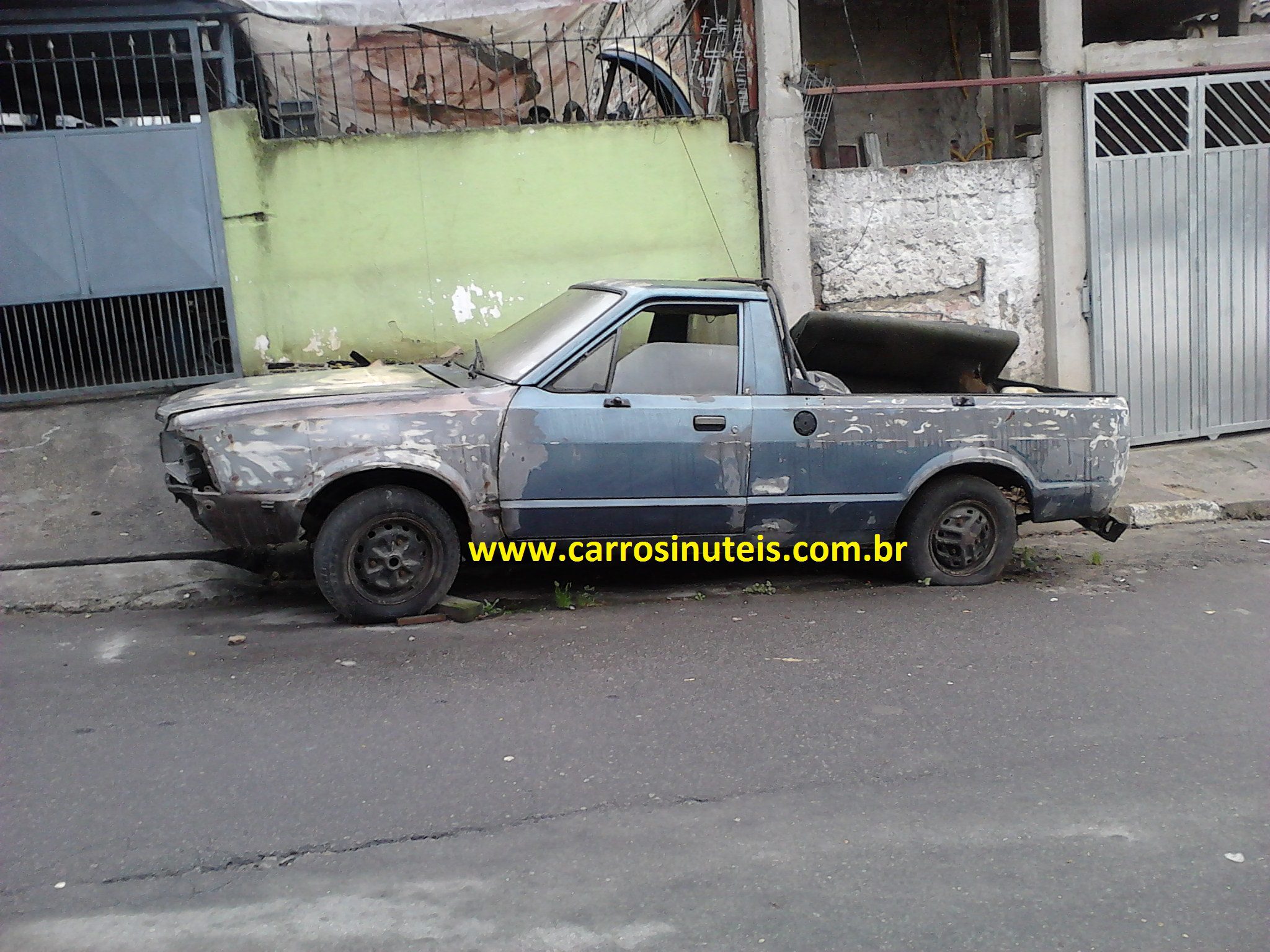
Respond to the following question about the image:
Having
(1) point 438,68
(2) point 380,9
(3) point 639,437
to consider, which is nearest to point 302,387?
(3) point 639,437

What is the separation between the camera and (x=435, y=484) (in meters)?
5.62

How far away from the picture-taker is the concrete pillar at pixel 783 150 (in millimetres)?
9242

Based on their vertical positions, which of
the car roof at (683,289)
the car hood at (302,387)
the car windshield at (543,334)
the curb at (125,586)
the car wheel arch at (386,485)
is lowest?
the curb at (125,586)

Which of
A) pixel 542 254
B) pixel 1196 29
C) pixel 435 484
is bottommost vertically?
pixel 435 484

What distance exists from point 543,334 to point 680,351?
706 millimetres

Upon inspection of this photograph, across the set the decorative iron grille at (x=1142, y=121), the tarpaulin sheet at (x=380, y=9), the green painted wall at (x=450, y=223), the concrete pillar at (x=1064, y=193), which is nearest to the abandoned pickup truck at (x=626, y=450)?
the green painted wall at (x=450, y=223)

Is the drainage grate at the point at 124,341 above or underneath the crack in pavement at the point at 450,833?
above

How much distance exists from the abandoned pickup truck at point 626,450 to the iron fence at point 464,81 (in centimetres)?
380

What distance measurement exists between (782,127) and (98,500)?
570 cm

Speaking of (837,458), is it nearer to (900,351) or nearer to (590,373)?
(900,351)

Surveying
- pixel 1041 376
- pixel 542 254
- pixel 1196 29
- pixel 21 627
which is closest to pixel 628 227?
pixel 542 254

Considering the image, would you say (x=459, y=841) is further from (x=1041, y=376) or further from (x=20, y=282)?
(x=1041, y=376)

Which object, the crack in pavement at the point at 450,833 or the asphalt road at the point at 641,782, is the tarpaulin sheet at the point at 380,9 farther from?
the crack in pavement at the point at 450,833

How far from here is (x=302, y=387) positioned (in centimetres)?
580
